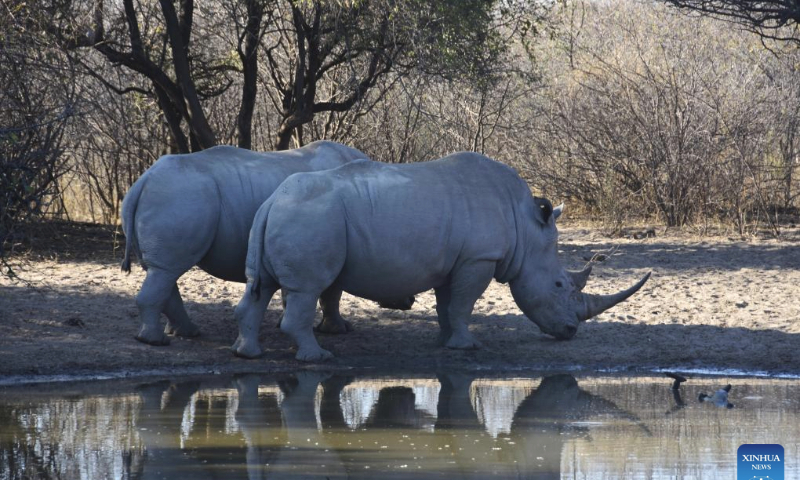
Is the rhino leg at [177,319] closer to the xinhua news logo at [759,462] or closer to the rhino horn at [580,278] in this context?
the rhino horn at [580,278]

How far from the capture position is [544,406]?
786 cm

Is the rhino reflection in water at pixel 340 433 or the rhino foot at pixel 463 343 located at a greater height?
the rhino foot at pixel 463 343

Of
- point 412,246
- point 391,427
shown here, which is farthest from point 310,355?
point 391,427

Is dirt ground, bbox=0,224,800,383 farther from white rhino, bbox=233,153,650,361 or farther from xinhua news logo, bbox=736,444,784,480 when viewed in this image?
xinhua news logo, bbox=736,444,784,480

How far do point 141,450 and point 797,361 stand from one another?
17.0 feet

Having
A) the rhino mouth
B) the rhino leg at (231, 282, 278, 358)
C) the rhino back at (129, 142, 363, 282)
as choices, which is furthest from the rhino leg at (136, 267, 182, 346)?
the rhino mouth

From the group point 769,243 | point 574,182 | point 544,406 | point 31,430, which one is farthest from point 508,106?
point 31,430

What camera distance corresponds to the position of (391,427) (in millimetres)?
7191

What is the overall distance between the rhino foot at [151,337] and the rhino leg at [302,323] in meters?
1.04

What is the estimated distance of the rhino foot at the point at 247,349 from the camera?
9422mm

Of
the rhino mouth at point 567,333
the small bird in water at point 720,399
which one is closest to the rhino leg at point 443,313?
the rhino mouth at point 567,333

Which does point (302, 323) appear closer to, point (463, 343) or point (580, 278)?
point (463, 343)

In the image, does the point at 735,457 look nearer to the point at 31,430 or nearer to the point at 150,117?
the point at 31,430

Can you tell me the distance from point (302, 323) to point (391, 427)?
217 cm
